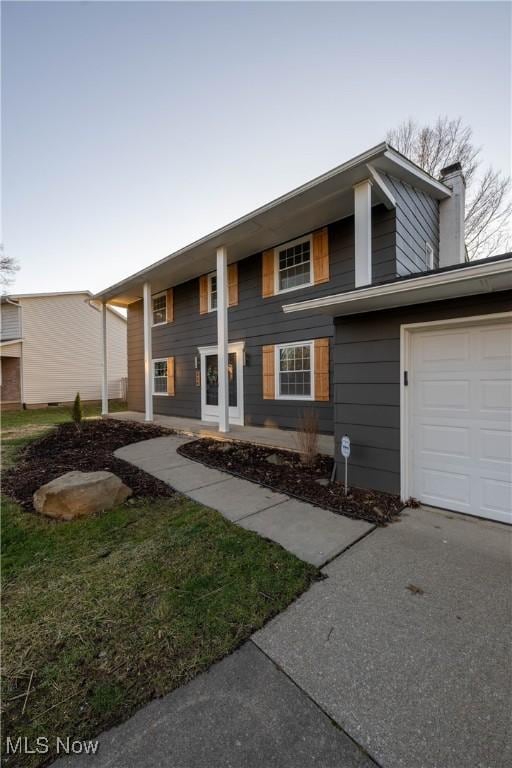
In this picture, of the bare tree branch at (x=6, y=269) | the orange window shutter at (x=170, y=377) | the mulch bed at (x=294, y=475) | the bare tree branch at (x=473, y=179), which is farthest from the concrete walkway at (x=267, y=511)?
the bare tree branch at (x=6, y=269)

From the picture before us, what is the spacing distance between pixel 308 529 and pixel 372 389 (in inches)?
73.8

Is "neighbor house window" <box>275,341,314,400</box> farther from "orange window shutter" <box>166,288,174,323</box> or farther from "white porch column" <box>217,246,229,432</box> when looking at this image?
"orange window shutter" <box>166,288,174,323</box>

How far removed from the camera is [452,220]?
24.7 ft

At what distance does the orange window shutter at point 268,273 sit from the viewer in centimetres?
765

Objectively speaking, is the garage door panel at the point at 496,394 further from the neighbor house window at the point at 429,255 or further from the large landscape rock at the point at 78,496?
the neighbor house window at the point at 429,255

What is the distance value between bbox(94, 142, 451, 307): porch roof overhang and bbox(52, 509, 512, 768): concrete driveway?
521cm

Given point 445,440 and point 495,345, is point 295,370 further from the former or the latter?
point 495,345

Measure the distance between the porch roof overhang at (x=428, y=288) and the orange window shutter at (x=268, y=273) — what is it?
395 cm

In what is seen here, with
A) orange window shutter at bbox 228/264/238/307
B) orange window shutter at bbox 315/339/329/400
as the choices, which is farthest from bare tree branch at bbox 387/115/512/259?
orange window shutter at bbox 315/339/329/400

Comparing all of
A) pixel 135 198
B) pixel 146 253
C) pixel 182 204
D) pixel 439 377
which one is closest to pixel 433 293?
pixel 439 377

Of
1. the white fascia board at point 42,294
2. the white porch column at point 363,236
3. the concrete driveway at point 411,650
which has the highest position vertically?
the white fascia board at point 42,294

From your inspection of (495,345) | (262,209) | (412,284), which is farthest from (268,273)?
(495,345)

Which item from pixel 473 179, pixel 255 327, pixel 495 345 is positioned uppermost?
pixel 473 179

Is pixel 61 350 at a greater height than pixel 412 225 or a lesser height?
lesser
